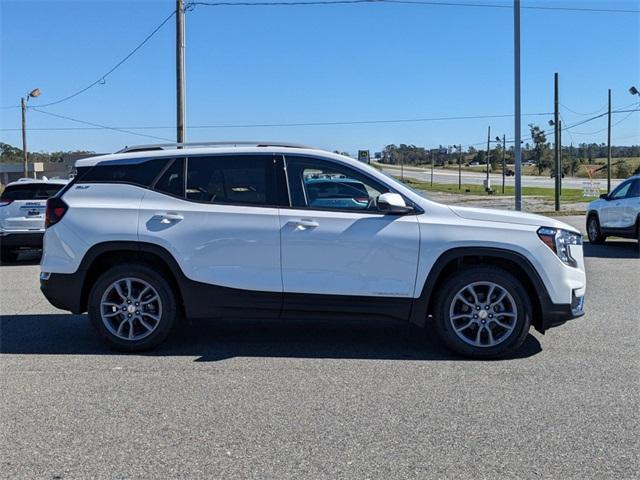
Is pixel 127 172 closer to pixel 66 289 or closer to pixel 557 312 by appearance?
pixel 66 289

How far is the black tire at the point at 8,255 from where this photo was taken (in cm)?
1302

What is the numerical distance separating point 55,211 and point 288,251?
2227 millimetres

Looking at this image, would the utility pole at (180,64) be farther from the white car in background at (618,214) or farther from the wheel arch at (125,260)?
the wheel arch at (125,260)

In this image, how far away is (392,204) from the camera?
5738 millimetres

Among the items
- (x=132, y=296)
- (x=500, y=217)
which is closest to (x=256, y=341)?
(x=132, y=296)

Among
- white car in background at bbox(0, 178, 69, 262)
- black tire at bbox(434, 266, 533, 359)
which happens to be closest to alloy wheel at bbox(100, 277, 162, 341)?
black tire at bbox(434, 266, 533, 359)

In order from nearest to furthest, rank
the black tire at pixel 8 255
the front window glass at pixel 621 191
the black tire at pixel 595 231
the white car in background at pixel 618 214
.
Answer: the black tire at pixel 8 255 < the white car in background at pixel 618 214 < the front window glass at pixel 621 191 < the black tire at pixel 595 231

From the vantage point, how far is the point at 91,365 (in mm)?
5734

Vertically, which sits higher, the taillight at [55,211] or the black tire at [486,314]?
the taillight at [55,211]

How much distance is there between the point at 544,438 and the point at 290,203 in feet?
9.63

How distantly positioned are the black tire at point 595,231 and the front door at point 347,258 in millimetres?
11016

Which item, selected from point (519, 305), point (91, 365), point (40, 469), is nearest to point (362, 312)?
point (519, 305)

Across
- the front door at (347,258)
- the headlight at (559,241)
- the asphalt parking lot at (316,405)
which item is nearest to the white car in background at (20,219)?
the asphalt parking lot at (316,405)

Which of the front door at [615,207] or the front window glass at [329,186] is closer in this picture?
the front window glass at [329,186]
